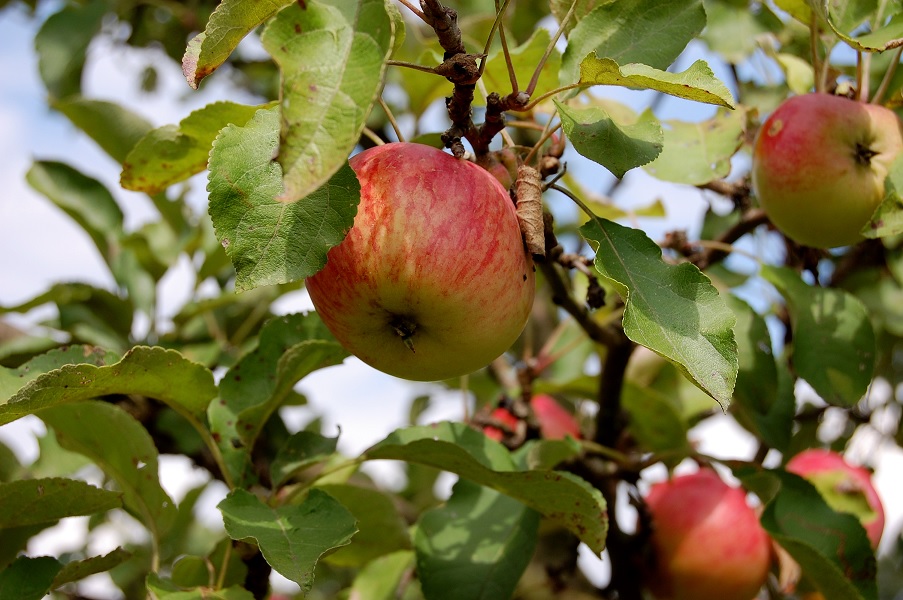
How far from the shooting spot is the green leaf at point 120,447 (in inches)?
42.7

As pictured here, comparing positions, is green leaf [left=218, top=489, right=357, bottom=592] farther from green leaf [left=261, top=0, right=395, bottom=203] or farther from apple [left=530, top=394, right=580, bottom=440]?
apple [left=530, top=394, right=580, bottom=440]

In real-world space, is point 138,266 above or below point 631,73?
below

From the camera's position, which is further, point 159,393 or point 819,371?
point 819,371

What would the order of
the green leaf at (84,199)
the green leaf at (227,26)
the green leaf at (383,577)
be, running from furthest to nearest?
the green leaf at (84,199) → the green leaf at (383,577) → the green leaf at (227,26)

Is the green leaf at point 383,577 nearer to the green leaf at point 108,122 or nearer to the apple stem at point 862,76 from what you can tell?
the green leaf at point 108,122

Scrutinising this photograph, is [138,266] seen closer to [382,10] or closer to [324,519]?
[324,519]

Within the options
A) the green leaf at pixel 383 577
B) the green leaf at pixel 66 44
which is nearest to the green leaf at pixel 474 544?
the green leaf at pixel 383 577

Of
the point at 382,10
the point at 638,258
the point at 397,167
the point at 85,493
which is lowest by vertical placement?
the point at 85,493

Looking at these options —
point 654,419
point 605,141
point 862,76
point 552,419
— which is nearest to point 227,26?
point 605,141

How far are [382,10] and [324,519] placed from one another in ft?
1.84

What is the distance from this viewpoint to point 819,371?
1174 mm

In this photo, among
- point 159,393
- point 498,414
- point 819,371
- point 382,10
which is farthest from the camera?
point 498,414

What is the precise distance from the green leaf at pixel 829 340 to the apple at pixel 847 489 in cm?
36

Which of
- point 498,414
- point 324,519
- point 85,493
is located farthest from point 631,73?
point 498,414
